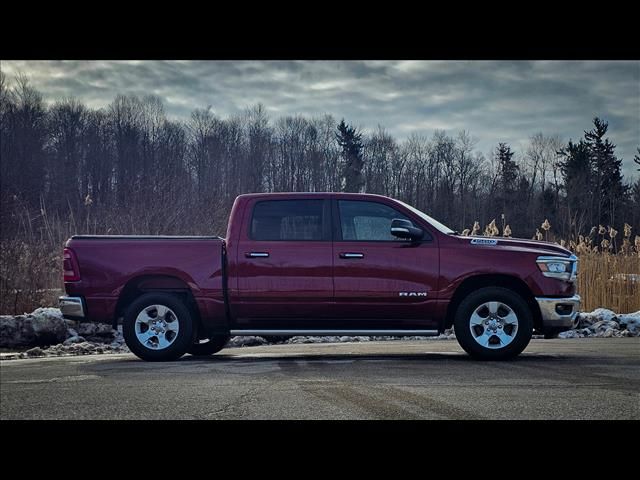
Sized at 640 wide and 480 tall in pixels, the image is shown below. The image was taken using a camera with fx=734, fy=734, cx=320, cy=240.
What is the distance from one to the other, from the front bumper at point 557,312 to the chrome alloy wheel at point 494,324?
39 cm

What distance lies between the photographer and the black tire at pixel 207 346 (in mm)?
9977

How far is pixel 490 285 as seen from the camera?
8.80 metres

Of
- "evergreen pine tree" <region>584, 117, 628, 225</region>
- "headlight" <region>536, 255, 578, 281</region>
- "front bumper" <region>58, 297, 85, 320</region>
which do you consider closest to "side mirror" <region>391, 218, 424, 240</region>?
"headlight" <region>536, 255, 578, 281</region>

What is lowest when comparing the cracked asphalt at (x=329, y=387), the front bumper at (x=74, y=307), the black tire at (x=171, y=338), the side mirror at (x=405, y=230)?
the cracked asphalt at (x=329, y=387)

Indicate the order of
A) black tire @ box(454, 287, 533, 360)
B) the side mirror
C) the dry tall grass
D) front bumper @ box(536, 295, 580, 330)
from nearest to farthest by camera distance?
black tire @ box(454, 287, 533, 360) < front bumper @ box(536, 295, 580, 330) < the side mirror < the dry tall grass

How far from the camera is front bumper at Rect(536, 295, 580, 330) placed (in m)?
8.54

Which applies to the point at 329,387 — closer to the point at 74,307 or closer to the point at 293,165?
the point at 74,307

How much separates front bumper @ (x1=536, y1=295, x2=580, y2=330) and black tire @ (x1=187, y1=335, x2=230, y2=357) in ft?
13.7

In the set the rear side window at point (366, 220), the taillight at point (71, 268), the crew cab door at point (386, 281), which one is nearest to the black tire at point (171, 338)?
the taillight at point (71, 268)

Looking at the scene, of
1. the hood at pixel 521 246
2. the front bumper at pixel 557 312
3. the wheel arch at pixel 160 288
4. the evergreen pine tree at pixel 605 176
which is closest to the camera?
the front bumper at pixel 557 312

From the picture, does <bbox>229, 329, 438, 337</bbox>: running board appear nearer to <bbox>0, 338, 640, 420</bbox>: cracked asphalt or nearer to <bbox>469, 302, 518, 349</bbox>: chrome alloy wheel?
<bbox>0, 338, 640, 420</bbox>: cracked asphalt

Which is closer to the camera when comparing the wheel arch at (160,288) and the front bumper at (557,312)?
the front bumper at (557,312)

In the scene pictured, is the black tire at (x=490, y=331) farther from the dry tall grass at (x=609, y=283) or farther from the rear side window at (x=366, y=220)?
the dry tall grass at (x=609, y=283)
